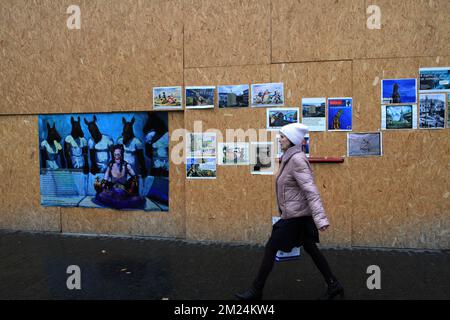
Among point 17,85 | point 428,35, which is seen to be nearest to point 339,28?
point 428,35

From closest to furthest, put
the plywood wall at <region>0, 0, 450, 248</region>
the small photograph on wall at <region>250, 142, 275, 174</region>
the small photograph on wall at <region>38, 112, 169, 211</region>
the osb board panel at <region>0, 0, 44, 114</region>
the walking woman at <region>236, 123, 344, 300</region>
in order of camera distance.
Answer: the walking woman at <region>236, 123, 344, 300</region> → the plywood wall at <region>0, 0, 450, 248</region> → the small photograph on wall at <region>250, 142, 275, 174</region> → the small photograph on wall at <region>38, 112, 169, 211</region> → the osb board panel at <region>0, 0, 44, 114</region>

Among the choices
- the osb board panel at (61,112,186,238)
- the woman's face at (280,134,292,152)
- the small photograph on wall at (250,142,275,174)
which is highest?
the woman's face at (280,134,292,152)

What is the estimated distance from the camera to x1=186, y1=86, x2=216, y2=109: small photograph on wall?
6.15 meters

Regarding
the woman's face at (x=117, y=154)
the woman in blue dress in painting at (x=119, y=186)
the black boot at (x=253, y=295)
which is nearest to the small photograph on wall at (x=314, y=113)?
the black boot at (x=253, y=295)

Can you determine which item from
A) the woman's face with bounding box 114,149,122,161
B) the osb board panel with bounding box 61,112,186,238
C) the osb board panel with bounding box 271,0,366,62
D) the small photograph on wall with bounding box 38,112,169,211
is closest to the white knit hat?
the osb board panel with bounding box 271,0,366,62

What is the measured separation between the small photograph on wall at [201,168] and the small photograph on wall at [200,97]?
0.88 metres

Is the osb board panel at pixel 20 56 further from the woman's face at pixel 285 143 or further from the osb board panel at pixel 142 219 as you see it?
the woman's face at pixel 285 143

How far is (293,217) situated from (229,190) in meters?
2.35

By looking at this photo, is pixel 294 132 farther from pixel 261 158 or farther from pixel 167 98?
pixel 167 98

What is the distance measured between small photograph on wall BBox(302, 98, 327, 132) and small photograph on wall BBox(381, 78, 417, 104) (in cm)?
91

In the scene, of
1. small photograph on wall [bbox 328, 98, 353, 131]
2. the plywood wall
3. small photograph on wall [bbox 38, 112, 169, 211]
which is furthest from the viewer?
small photograph on wall [bbox 38, 112, 169, 211]

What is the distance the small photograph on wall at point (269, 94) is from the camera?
5.94 meters

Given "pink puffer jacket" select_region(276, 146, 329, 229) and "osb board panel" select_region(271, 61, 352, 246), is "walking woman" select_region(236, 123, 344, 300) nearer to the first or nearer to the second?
"pink puffer jacket" select_region(276, 146, 329, 229)
